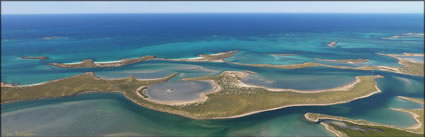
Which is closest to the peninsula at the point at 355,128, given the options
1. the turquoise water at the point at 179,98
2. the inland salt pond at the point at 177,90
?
the turquoise water at the point at 179,98

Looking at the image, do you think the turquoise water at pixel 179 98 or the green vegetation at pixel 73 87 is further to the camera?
the green vegetation at pixel 73 87

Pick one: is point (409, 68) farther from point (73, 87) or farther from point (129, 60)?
point (73, 87)

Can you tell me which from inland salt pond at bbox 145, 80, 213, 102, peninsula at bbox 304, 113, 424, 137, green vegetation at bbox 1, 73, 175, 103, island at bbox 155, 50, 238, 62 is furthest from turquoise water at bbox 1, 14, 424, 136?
island at bbox 155, 50, 238, 62

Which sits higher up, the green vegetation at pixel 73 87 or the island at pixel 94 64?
the island at pixel 94 64

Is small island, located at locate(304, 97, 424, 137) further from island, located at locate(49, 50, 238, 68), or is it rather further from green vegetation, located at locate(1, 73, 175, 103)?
island, located at locate(49, 50, 238, 68)

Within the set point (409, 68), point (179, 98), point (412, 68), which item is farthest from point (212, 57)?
point (412, 68)

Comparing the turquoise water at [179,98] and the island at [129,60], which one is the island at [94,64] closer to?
the island at [129,60]

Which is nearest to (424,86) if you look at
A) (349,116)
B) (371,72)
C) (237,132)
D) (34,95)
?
(371,72)
